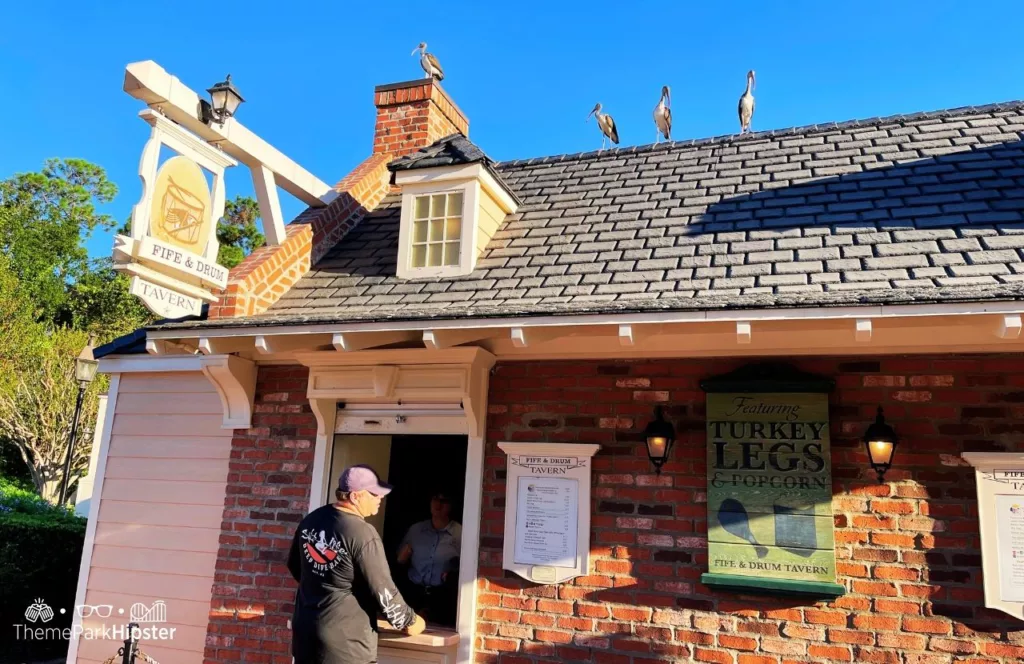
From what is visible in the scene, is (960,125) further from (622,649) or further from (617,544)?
(622,649)

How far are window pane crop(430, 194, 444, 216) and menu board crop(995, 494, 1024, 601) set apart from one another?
4571 mm

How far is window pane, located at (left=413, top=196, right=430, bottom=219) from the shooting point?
257 inches

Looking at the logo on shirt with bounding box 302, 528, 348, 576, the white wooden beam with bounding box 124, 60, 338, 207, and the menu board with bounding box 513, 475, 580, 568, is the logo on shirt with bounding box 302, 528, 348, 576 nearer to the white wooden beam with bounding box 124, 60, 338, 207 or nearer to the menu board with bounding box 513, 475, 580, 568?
the menu board with bounding box 513, 475, 580, 568

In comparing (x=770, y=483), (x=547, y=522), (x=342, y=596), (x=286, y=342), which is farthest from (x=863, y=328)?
(x=286, y=342)

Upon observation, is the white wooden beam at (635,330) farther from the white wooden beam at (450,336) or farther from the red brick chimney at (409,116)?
the red brick chimney at (409,116)

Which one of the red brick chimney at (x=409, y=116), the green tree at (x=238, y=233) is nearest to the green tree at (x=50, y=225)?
the green tree at (x=238, y=233)

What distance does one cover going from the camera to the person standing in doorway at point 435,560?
615cm

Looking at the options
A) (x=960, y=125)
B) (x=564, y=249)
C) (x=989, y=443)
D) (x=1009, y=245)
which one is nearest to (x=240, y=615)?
(x=564, y=249)

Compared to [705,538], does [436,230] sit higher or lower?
higher

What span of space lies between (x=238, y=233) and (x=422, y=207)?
3113cm

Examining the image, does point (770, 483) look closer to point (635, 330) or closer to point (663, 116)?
point (635, 330)

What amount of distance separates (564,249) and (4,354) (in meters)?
22.5

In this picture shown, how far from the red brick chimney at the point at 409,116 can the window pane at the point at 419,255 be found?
2440mm

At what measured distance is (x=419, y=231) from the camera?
645 cm
